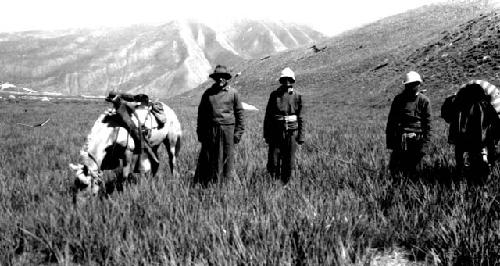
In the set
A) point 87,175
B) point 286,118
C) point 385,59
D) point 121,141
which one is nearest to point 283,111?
point 286,118

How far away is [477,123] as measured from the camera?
4551mm

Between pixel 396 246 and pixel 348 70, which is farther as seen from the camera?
pixel 348 70

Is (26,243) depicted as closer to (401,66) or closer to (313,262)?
(313,262)

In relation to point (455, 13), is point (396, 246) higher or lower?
lower

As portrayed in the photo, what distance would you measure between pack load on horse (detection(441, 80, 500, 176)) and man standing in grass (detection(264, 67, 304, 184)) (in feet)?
7.05

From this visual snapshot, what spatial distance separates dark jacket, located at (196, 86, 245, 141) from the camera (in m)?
5.27

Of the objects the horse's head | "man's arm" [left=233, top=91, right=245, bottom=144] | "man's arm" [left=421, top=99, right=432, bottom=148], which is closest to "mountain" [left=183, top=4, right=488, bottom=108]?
"man's arm" [left=421, top=99, right=432, bottom=148]

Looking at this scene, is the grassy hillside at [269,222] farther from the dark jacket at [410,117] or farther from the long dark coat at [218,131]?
the dark jacket at [410,117]

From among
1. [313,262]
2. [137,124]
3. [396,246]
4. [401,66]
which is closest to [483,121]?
[396,246]

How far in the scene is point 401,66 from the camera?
34.2m

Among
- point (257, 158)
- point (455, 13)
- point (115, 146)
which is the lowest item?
point (257, 158)

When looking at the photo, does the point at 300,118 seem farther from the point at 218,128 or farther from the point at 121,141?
the point at 121,141

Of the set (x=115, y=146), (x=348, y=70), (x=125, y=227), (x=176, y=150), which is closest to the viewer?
(x=125, y=227)

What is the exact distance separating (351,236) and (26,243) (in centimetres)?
291
